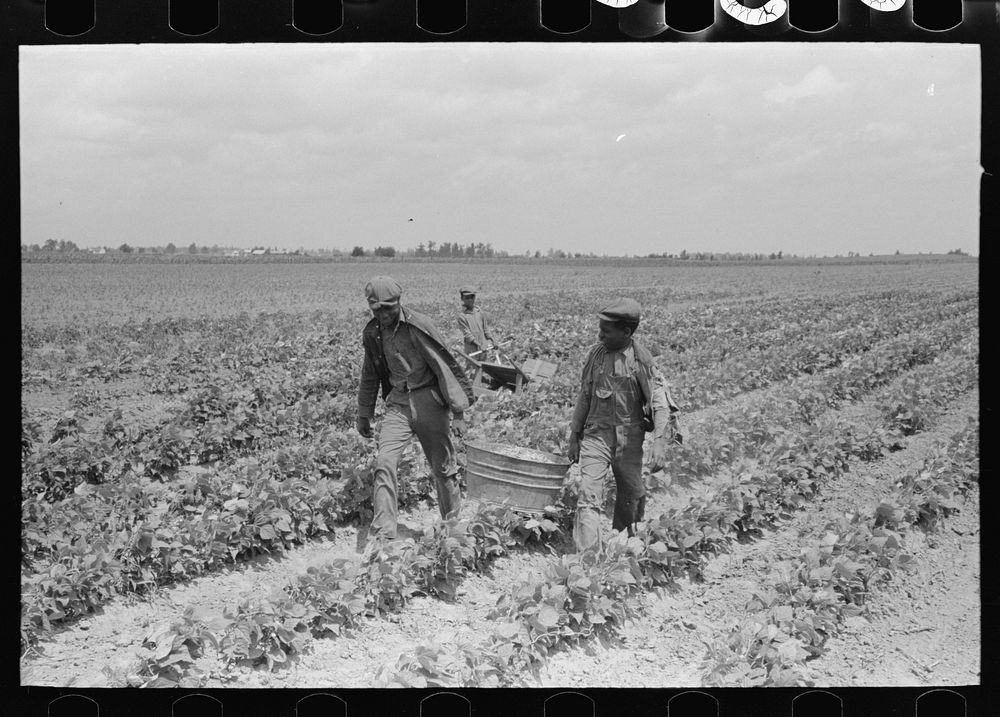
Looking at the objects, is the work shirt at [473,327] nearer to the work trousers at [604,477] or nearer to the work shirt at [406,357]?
the work shirt at [406,357]

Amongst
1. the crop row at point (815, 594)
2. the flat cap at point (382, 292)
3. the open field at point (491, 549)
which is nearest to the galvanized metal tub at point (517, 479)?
the open field at point (491, 549)

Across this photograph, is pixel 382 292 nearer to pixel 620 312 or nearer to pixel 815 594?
pixel 620 312

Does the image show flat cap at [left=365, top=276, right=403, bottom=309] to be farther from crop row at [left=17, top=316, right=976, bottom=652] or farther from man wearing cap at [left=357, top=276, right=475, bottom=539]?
crop row at [left=17, top=316, right=976, bottom=652]

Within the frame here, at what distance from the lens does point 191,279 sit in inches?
1232

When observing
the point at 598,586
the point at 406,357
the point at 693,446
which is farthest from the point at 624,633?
the point at 693,446

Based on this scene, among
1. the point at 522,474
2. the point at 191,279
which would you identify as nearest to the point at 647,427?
the point at 522,474

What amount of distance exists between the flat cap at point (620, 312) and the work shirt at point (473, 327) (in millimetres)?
4792

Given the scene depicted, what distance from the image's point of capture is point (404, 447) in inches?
234

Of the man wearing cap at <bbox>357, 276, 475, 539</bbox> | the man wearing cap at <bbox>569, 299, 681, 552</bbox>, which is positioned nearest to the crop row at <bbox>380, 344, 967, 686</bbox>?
the man wearing cap at <bbox>569, 299, 681, 552</bbox>

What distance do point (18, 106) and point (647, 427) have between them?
4.35 m

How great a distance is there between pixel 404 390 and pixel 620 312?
5.40 ft

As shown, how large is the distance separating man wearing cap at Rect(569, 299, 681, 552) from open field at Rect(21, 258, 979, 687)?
310 millimetres

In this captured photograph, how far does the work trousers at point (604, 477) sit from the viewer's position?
5598mm
